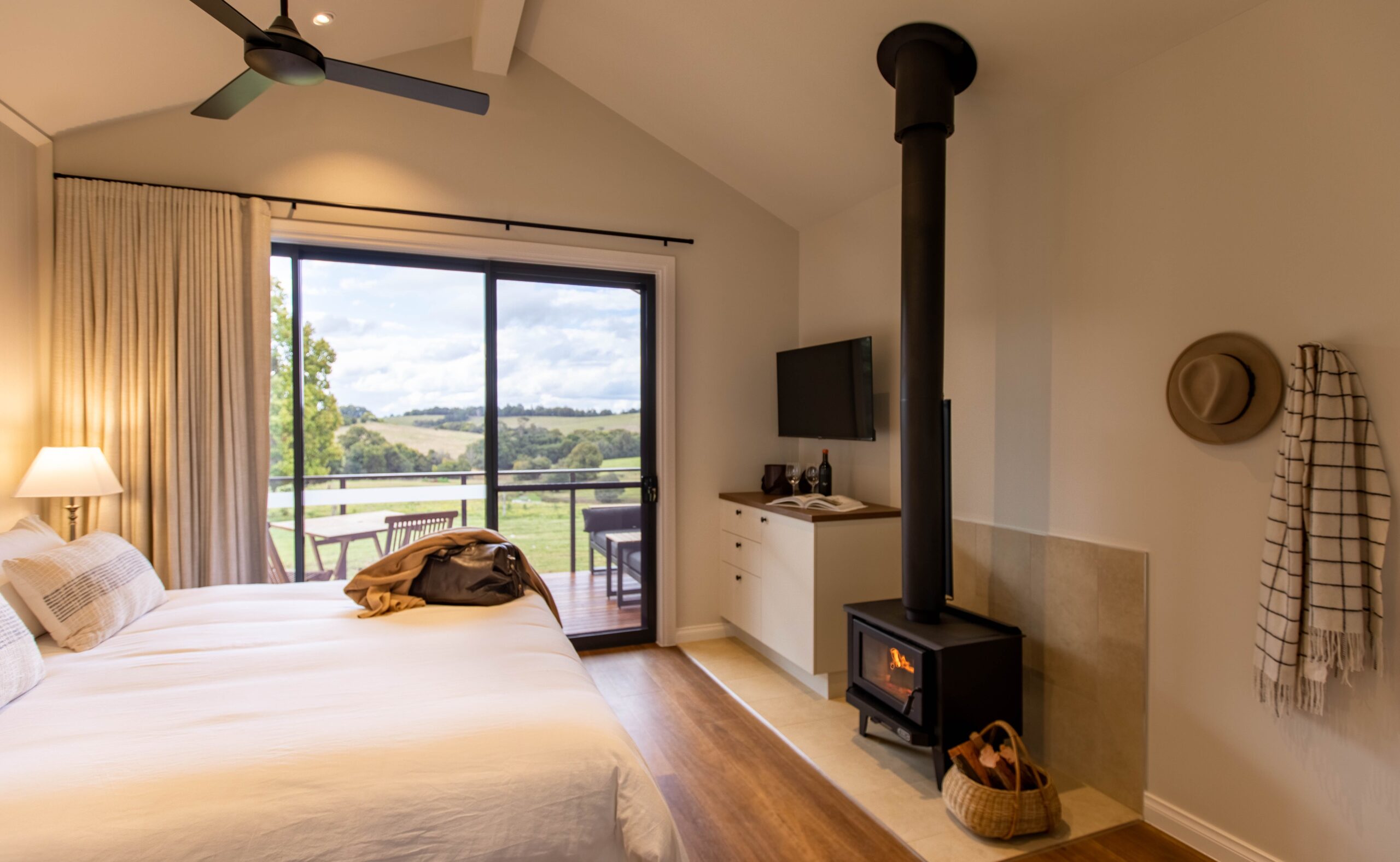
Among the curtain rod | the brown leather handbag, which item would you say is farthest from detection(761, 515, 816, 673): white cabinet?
the curtain rod

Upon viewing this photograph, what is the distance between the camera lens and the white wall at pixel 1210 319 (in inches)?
71.6

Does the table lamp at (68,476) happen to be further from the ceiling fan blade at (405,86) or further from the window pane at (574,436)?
the ceiling fan blade at (405,86)

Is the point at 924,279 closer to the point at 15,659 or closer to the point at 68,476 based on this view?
the point at 15,659

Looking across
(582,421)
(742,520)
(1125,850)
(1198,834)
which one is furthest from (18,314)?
(1198,834)

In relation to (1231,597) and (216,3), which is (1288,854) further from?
(216,3)

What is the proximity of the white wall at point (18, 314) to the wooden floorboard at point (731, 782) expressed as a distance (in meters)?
2.61

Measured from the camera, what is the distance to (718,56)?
10.6 feet

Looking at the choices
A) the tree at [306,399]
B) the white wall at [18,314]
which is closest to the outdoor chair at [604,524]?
the tree at [306,399]

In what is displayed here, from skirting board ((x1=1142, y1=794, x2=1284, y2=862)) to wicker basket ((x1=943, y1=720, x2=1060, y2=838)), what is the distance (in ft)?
1.10

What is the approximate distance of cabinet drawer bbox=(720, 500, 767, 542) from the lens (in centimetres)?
378

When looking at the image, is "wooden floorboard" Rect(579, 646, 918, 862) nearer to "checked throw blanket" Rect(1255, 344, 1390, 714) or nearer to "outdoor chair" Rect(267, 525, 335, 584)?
"checked throw blanket" Rect(1255, 344, 1390, 714)

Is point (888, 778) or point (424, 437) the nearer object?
point (888, 778)

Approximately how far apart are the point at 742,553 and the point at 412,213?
8.25ft

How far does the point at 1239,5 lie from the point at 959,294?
135cm
